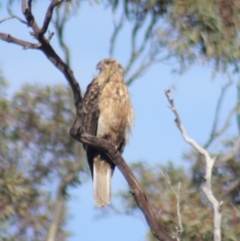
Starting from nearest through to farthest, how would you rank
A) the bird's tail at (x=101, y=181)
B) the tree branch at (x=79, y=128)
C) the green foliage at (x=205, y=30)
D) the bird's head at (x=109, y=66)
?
the tree branch at (x=79, y=128) → the bird's tail at (x=101, y=181) → the bird's head at (x=109, y=66) → the green foliage at (x=205, y=30)

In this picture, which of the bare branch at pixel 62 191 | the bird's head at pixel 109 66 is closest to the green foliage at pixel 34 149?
the bare branch at pixel 62 191

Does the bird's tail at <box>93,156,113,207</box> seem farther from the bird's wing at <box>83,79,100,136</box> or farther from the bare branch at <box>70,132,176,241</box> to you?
the bare branch at <box>70,132,176,241</box>

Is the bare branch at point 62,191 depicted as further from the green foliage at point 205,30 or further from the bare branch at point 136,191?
the bare branch at point 136,191

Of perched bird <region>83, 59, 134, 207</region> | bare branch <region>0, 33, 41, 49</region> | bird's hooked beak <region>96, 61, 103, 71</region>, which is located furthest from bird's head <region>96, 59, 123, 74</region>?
bare branch <region>0, 33, 41, 49</region>

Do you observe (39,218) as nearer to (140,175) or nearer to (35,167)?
(35,167)

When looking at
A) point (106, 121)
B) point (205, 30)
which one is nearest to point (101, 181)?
point (106, 121)

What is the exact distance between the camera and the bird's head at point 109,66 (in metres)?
7.42

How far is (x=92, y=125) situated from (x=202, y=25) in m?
5.47

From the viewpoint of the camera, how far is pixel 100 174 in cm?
691

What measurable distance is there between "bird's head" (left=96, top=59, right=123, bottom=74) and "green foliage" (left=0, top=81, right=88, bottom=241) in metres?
4.78

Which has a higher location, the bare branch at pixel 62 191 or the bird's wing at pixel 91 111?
the bare branch at pixel 62 191

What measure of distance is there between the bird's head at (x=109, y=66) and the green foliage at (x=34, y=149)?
15.7 ft

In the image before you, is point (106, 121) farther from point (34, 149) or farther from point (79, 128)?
point (34, 149)

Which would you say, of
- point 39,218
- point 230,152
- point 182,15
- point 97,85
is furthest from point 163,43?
point 97,85
